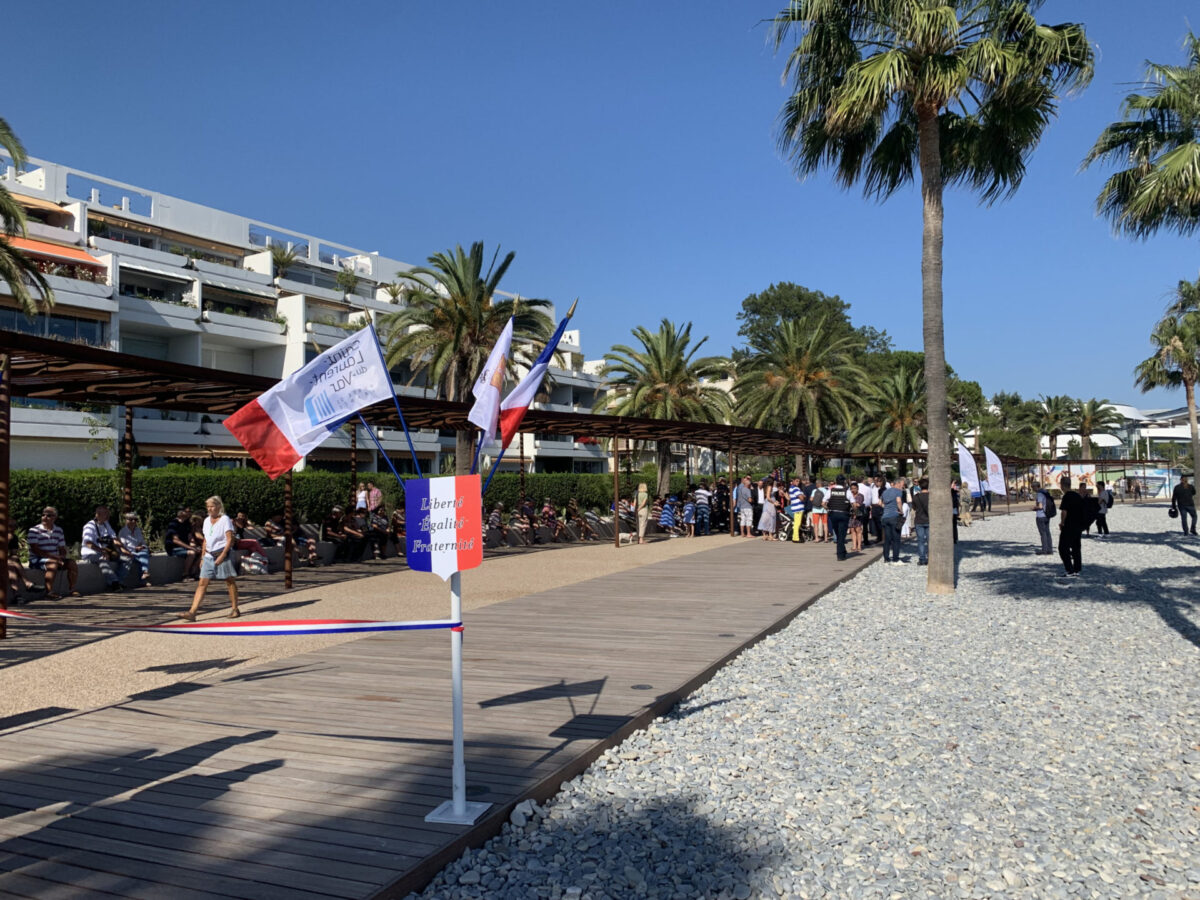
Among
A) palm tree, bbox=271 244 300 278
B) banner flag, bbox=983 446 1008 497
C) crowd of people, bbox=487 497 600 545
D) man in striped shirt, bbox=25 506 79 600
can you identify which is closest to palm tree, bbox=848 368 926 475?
banner flag, bbox=983 446 1008 497

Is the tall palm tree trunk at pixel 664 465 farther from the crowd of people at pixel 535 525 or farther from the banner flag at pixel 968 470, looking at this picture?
the banner flag at pixel 968 470

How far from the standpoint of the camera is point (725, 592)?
39.9 ft

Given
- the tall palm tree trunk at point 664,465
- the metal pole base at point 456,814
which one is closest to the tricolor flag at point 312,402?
the metal pole base at point 456,814

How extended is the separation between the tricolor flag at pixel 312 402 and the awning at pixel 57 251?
112 ft

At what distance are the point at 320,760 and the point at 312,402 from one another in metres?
2.03

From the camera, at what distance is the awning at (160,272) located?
36.1 metres

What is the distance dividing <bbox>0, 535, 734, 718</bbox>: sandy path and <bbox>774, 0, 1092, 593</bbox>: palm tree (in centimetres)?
672

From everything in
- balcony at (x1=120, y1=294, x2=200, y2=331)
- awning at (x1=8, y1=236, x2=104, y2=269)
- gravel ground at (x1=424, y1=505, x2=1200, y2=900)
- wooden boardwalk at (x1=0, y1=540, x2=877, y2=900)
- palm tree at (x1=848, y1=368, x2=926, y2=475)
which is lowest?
gravel ground at (x1=424, y1=505, x2=1200, y2=900)

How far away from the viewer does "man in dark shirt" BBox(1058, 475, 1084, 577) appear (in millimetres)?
14453

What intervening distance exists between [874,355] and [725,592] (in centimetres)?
6264

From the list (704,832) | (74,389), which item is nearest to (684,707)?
(704,832)

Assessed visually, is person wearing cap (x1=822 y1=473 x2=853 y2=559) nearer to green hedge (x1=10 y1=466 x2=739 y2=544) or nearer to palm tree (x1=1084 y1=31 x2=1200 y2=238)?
palm tree (x1=1084 y1=31 x2=1200 y2=238)

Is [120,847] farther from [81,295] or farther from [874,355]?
[874,355]

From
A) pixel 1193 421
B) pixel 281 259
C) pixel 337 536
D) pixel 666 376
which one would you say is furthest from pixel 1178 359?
pixel 281 259
